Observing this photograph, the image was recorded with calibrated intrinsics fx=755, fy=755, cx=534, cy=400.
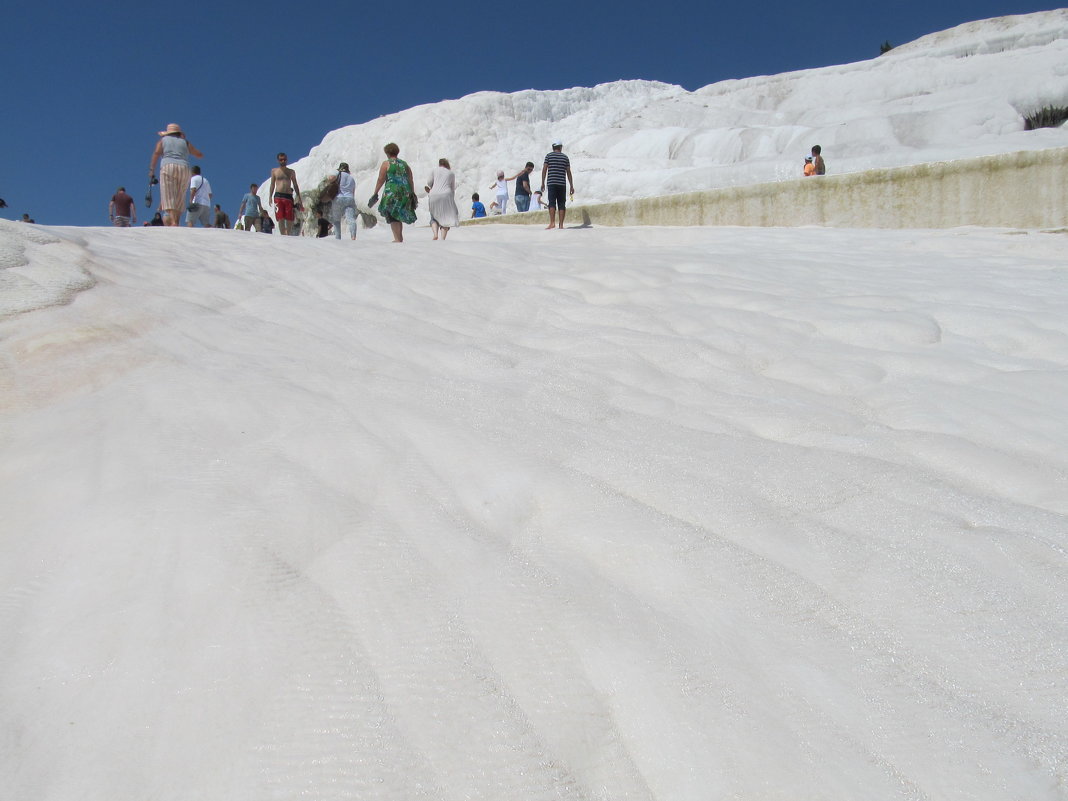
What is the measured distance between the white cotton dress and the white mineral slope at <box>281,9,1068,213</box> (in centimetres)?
629

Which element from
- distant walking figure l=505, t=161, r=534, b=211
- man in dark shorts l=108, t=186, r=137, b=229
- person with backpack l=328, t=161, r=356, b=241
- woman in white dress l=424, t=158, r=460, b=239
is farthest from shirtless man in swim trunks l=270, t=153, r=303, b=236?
distant walking figure l=505, t=161, r=534, b=211

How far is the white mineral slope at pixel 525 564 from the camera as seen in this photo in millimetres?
1210

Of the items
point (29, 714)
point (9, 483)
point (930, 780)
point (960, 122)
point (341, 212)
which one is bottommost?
point (930, 780)

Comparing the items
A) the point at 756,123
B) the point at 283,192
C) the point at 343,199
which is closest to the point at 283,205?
the point at 283,192

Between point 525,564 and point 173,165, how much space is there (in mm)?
Answer: 7403

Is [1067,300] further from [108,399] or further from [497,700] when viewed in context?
[108,399]

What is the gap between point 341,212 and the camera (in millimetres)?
10297

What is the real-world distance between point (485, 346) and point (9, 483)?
1779 millimetres

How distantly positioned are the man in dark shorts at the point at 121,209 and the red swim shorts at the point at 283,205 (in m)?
3.09

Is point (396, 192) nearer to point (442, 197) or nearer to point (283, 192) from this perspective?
point (442, 197)

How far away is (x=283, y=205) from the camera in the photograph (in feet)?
30.1

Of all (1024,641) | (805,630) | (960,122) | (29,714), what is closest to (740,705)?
(805,630)

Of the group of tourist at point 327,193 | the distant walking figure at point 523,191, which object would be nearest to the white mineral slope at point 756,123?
the distant walking figure at point 523,191

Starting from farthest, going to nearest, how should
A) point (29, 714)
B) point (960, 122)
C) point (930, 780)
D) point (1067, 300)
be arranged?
point (960, 122), point (1067, 300), point (29, 714), point (930, 780)
